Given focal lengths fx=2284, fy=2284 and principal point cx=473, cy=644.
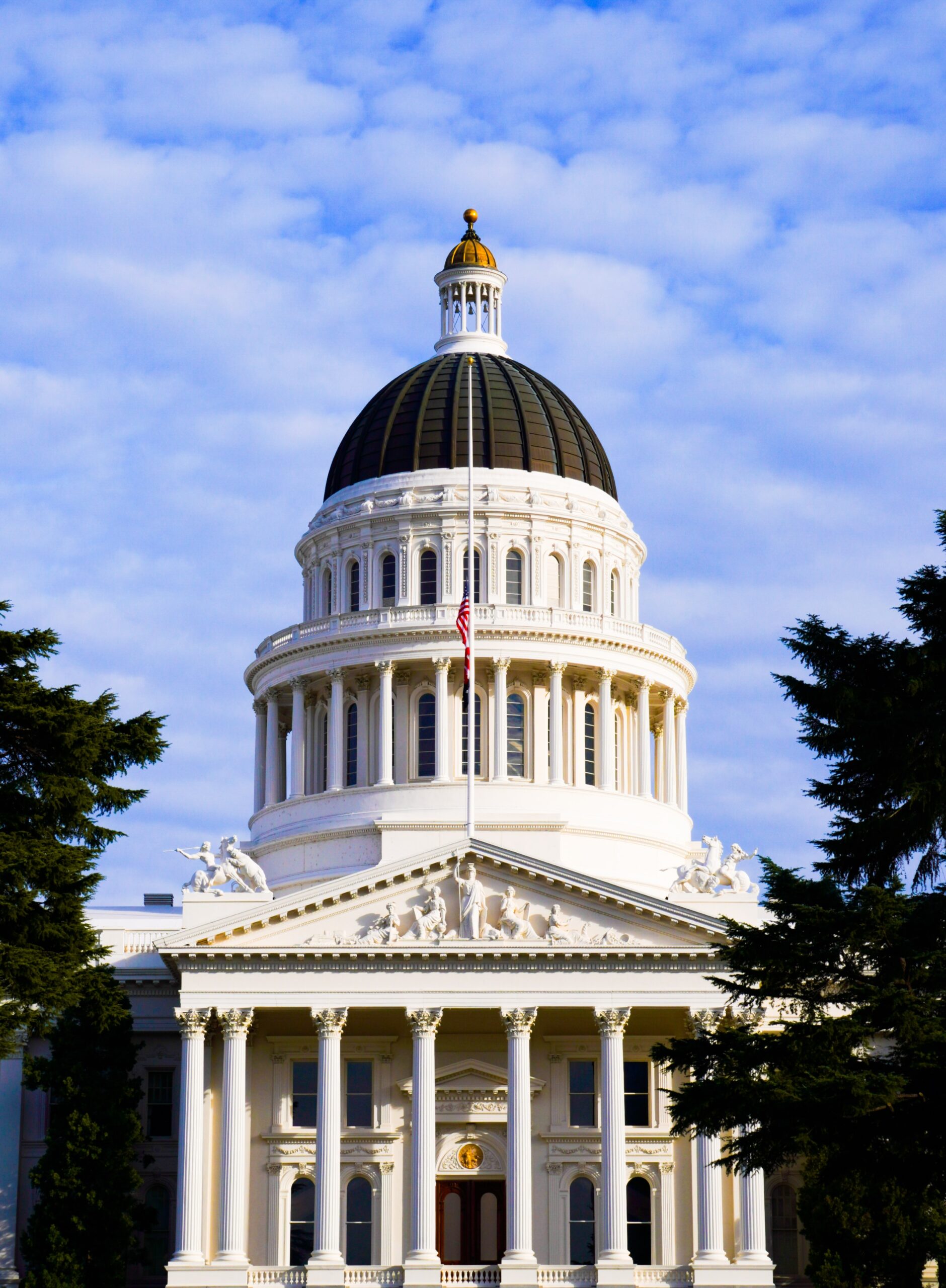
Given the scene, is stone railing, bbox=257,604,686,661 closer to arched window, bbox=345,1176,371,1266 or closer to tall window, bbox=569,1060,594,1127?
tall window, bbox=569,1060,594,1127

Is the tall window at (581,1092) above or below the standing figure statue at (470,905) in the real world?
below


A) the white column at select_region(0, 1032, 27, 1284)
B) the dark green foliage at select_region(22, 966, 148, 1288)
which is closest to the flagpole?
the dark green foliage at select_region(22, 966, 148, 1288)

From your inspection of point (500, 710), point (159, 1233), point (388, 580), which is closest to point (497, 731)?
point (500, 710)

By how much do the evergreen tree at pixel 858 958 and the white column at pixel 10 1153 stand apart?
29079 mm

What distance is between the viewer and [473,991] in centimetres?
6419

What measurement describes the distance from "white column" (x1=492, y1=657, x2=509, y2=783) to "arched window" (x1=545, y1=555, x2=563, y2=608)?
4509mm

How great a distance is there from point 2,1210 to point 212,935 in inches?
468

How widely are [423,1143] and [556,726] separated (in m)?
20.4

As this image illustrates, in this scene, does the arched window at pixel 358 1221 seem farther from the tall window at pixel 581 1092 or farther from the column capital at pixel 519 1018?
the column capital at pixel 519 1018

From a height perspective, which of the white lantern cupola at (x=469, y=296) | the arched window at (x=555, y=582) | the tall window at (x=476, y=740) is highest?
the white lantern cupola at (x=469, y=296)

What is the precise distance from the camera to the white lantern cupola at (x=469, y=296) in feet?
302

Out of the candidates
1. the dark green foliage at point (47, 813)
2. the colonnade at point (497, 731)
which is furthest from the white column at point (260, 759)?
the dark green foliage at point (47, 813)

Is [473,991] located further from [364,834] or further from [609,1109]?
[364,834]

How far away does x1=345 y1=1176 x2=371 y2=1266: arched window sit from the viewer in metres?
65.9
